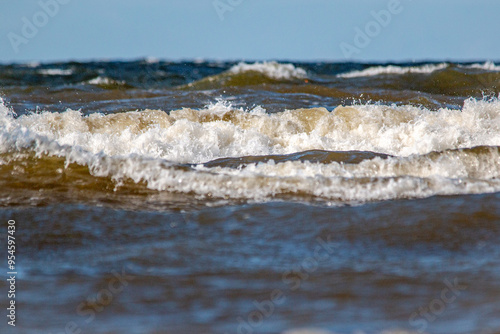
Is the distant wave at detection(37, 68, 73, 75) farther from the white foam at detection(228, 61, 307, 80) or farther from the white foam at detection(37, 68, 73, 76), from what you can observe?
the white foam at detection(228, 61, 307, 80)

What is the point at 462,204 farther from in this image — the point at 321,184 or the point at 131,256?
the point at 131,256

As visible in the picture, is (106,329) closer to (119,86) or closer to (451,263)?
(451,263)

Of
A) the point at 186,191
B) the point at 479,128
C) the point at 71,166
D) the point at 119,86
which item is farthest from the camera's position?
the point at 119,86

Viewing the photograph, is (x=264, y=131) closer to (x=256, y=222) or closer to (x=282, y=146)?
(x=282, y=146)

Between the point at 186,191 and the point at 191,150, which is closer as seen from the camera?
the point at 186,191

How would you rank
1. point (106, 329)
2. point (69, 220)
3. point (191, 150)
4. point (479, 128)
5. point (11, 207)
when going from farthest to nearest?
point (479, 128) < point (191, 150) < point (11, 207) < point (69, 220) < point (106, 329)

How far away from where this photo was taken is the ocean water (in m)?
2.77

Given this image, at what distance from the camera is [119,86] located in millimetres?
15328

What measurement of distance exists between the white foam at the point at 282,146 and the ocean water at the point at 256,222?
0.06ft

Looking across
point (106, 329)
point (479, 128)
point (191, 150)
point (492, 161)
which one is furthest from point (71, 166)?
point (479, 128)

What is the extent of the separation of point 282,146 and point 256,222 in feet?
9.99

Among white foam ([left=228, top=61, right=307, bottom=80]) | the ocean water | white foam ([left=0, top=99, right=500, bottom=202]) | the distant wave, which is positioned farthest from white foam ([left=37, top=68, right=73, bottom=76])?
the ocean water

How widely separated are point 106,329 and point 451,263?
1.75m

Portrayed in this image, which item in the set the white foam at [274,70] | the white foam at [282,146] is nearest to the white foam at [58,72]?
the white foam at [274,70]
